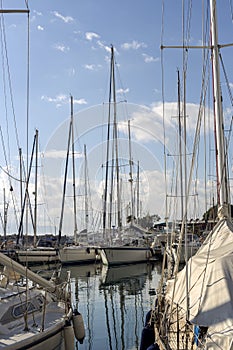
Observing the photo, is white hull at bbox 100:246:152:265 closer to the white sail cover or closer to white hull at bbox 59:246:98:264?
white hull at bbox 59:246:98:264

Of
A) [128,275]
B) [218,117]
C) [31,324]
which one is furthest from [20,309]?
[128,275]

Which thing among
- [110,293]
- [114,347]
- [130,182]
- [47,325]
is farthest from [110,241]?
[47,325]

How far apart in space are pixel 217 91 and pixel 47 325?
26.1 ft

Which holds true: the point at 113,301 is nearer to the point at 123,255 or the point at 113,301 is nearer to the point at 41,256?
the point at 123,255

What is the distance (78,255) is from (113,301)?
20.4 metres

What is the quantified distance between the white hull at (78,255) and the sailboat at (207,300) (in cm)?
3200

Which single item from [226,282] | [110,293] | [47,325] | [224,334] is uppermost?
[226,282]

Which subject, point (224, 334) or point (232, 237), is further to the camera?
point (232, 237)

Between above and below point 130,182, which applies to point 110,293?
below

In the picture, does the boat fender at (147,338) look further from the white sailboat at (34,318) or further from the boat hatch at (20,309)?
the boat hatch at (20,309)

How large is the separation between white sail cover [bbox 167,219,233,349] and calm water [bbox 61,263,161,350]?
20.4ft

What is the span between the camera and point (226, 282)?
8094 millimetres

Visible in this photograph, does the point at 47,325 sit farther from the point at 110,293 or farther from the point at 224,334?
A: the point at 110,293

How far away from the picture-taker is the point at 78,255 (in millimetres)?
43625
